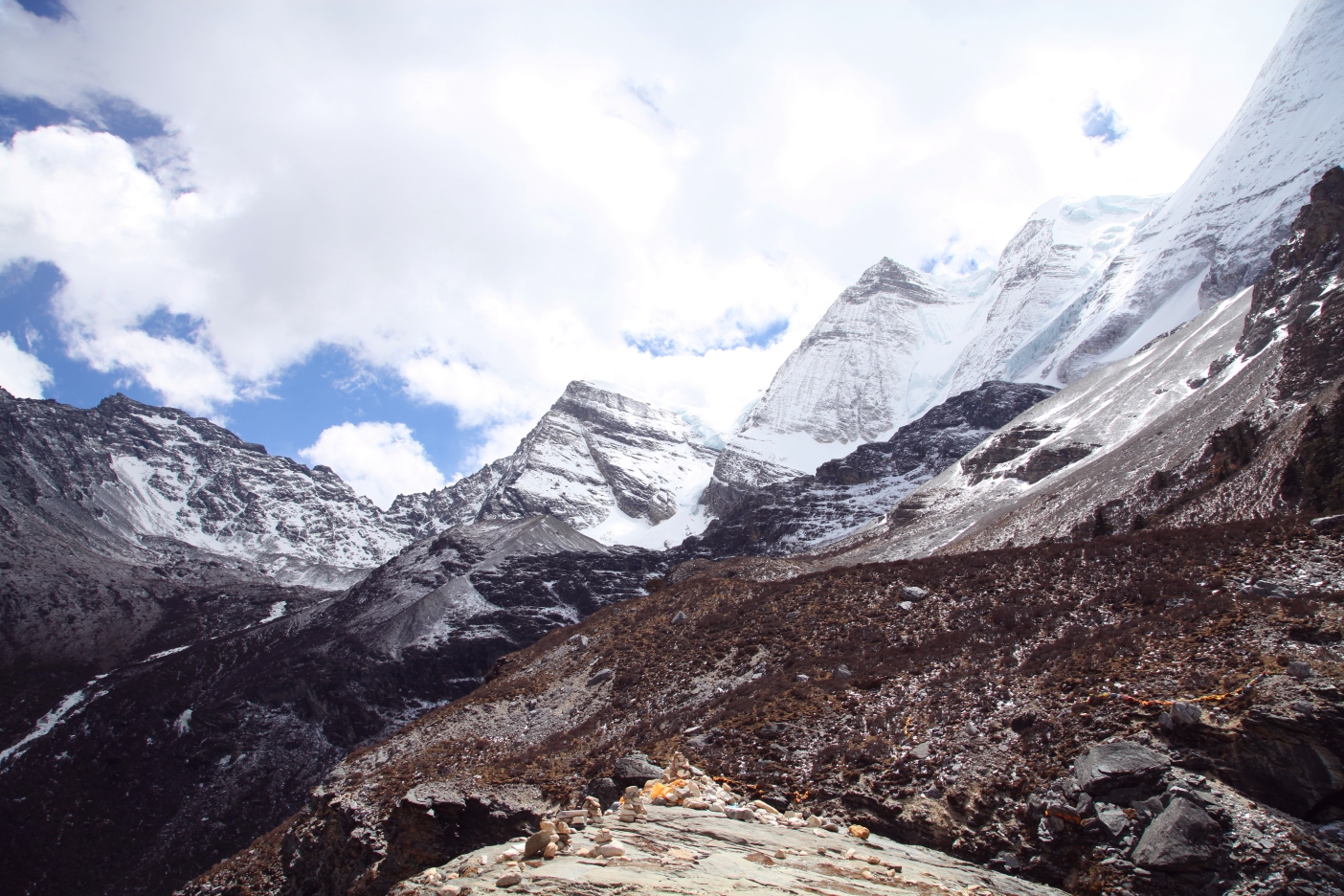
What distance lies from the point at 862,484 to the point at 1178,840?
150m

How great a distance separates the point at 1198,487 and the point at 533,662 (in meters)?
40.1

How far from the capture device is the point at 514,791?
17516 millimetres

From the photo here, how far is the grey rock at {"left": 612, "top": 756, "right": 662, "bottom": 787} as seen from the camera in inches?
611

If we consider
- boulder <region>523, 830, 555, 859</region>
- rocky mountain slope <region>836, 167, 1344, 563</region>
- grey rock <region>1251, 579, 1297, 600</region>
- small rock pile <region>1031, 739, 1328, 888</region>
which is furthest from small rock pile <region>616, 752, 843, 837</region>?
rocky mountain slope <region>836, 167, 1344, 563</region>

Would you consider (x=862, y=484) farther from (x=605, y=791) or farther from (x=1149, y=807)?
(x=1149, y=807)

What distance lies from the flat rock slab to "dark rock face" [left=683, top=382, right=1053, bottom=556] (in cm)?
11327

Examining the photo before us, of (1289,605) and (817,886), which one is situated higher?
(1289,605)

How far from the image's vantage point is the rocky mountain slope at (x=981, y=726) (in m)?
10.3

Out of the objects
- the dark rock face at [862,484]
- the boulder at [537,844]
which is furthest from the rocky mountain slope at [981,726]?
the dark rock face at [862,484]

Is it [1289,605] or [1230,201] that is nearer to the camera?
[1289,605]

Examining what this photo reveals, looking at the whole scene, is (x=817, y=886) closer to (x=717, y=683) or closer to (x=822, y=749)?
(x=822, y=749)

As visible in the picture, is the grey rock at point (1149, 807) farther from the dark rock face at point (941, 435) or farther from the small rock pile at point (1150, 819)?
the dark rock face at point (941, 435)

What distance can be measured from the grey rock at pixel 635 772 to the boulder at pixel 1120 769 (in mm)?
8205

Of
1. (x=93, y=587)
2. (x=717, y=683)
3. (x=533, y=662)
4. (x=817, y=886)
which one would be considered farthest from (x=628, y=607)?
(x=93, y=587)
